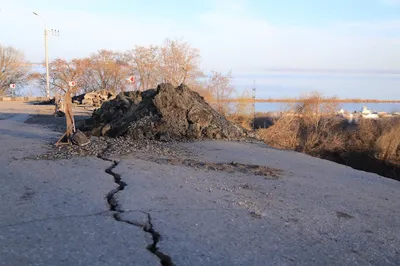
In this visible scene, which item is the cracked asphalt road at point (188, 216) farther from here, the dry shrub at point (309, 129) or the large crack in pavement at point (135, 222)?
the dry shrub at point (309, 129)

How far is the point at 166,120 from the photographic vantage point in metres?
13.9

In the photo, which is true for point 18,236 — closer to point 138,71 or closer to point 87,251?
point 87,251

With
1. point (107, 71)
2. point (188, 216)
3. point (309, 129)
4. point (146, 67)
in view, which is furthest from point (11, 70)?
point (188, 216)

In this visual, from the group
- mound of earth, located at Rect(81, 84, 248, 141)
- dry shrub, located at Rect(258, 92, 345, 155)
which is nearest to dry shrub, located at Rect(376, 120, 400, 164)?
dry shrub, located at Rect(258, 92, 345, 155)

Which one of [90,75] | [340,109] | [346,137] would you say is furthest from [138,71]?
[346,137]

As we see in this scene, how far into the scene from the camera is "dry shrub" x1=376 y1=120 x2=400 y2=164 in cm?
2380

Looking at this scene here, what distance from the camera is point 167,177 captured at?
295 inches

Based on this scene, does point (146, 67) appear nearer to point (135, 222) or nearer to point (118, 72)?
point (118, 72)

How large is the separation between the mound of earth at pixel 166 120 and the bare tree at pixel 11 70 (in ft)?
196

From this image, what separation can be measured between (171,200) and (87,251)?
2.07 metres

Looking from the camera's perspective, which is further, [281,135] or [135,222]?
[281,135]

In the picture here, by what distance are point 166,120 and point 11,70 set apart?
64.1 metres

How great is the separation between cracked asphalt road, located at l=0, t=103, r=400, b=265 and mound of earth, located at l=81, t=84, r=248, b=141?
14.8 ft

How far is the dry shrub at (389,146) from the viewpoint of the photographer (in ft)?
78.1
